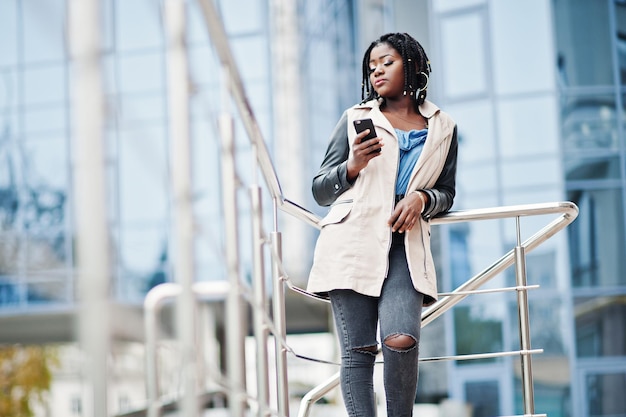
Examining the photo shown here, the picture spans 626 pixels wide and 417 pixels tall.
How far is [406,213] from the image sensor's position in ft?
7.55

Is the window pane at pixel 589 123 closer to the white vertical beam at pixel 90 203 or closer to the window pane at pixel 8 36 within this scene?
the white vertical beam at pixel 90 203

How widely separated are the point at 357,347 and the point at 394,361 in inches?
4.4

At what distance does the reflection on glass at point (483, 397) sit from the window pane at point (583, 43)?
2948 mm

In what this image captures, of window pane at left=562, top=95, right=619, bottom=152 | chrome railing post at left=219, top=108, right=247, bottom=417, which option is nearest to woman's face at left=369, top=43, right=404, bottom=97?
chrome railing post at left=219, top=108, right=247, bottom=417

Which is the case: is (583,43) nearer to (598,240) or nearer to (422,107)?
(598,240)

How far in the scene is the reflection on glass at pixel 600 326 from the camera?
30.4ft

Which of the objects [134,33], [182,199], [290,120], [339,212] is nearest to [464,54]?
[290,120]

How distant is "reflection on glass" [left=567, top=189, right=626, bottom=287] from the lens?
935 centimetres

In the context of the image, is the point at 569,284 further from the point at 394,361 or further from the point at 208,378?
the point at 208,378

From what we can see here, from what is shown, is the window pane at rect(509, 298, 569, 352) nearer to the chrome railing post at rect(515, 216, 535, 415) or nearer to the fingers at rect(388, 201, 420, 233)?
the chrome railing post at rect(515, 216, 535, 415)

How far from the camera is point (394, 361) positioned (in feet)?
7.40

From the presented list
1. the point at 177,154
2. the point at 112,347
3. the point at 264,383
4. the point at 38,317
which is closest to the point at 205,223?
the point at 177,154

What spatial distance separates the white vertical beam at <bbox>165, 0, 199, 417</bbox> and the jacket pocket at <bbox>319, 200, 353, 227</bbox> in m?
1.14

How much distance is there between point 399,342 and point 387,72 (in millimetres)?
669
